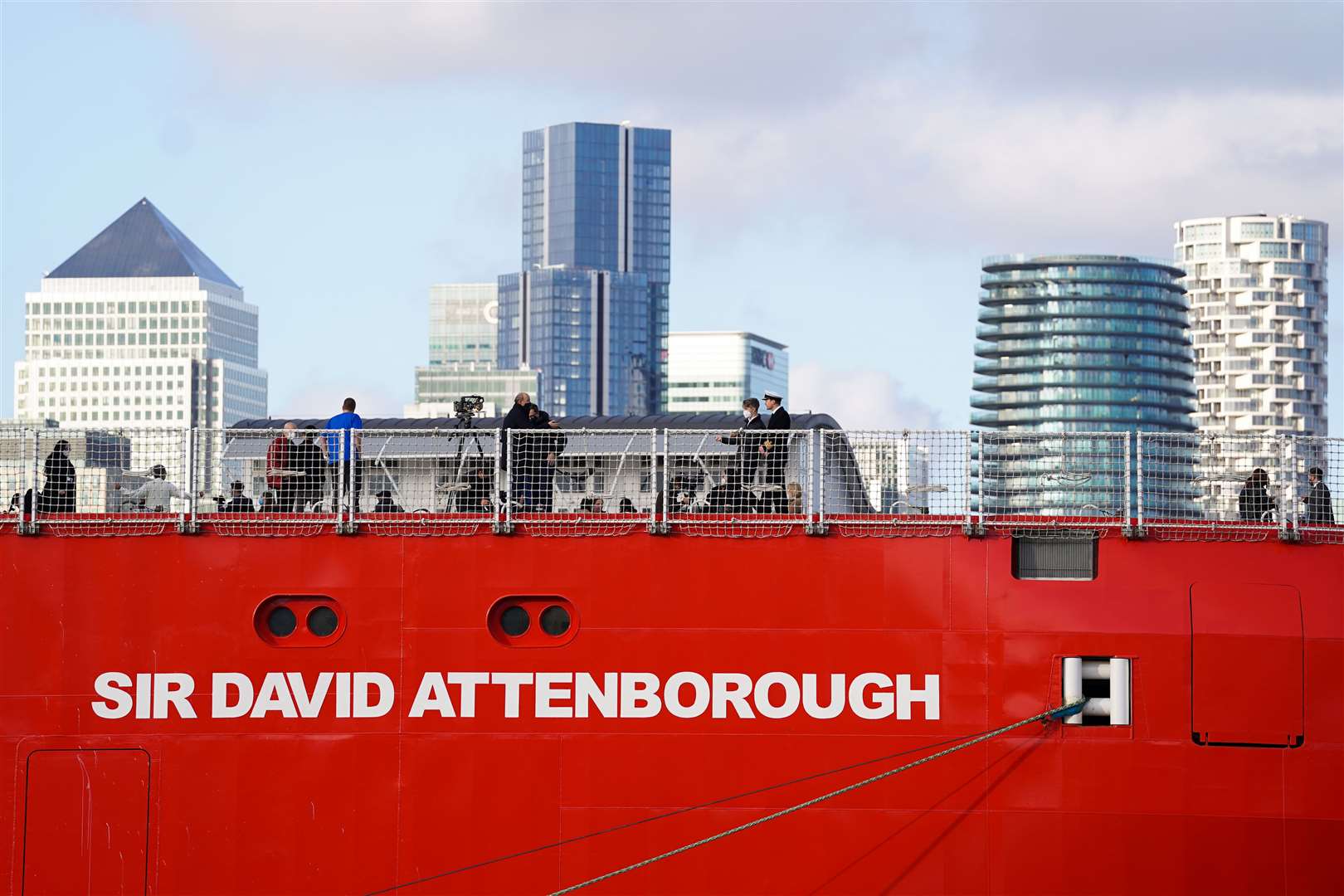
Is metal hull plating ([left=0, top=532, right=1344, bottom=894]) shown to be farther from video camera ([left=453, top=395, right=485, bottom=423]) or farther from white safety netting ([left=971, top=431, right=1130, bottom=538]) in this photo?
video camera ([left=453, top=395, right=485, bottom=423])

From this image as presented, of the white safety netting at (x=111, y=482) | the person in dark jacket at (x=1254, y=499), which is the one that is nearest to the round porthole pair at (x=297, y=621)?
the white safety netting at (x=111, y=482)

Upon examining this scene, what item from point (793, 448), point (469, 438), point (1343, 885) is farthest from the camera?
point (469, 438)

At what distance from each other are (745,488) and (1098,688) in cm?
361

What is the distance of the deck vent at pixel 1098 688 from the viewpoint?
15.7 meters

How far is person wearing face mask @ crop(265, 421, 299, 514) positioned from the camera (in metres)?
16.8

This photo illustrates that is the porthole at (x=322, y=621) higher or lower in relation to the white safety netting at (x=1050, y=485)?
lower

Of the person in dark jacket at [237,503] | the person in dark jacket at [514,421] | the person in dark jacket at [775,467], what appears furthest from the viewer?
the person in dark jacket at [237,503]

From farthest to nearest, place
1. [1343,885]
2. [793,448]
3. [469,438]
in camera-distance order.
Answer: [469,438]
[793,448]
[1343,885]

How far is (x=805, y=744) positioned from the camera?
1591 cm

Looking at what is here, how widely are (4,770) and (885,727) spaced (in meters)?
7.97

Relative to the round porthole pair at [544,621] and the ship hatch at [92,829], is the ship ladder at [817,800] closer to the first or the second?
the round porthole pair at [544,621]

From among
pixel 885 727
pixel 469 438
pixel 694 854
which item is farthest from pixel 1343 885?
pixel 469 438

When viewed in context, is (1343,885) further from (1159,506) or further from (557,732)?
Result: (557,732)

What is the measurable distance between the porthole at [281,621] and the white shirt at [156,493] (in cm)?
151
